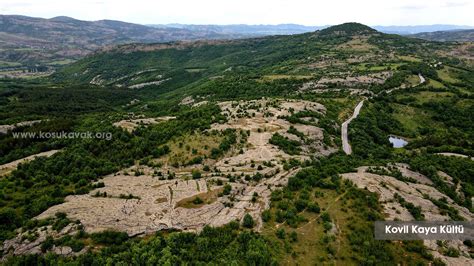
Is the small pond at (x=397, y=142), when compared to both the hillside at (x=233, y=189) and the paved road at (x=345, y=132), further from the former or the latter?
the paved road at (x=345, y=132)

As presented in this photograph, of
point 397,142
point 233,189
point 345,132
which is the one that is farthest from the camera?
point 397,142

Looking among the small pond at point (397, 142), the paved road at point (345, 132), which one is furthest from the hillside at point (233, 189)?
the small pond at point (397, 142)

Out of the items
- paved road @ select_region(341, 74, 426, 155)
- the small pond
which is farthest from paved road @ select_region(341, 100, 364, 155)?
the small pond

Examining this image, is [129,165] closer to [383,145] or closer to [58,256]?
[58,256]

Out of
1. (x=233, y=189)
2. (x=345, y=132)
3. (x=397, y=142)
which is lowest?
(x=397, y=142)

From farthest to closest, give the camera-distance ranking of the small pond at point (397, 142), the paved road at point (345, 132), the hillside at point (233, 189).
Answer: the small pond at point (397, 142) < the paved road at point (345, 132) < the hillside at point (233, 189)

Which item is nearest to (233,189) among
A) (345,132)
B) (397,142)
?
(345,132)

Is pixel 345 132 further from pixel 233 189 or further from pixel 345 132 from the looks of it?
pixel 233 189

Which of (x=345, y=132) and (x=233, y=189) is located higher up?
(x=233, y=189)

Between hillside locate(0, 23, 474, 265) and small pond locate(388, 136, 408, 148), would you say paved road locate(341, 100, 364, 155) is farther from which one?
small pond locate(388, 136, 408, 148)


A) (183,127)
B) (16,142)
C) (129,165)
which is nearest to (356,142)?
(183,127)
